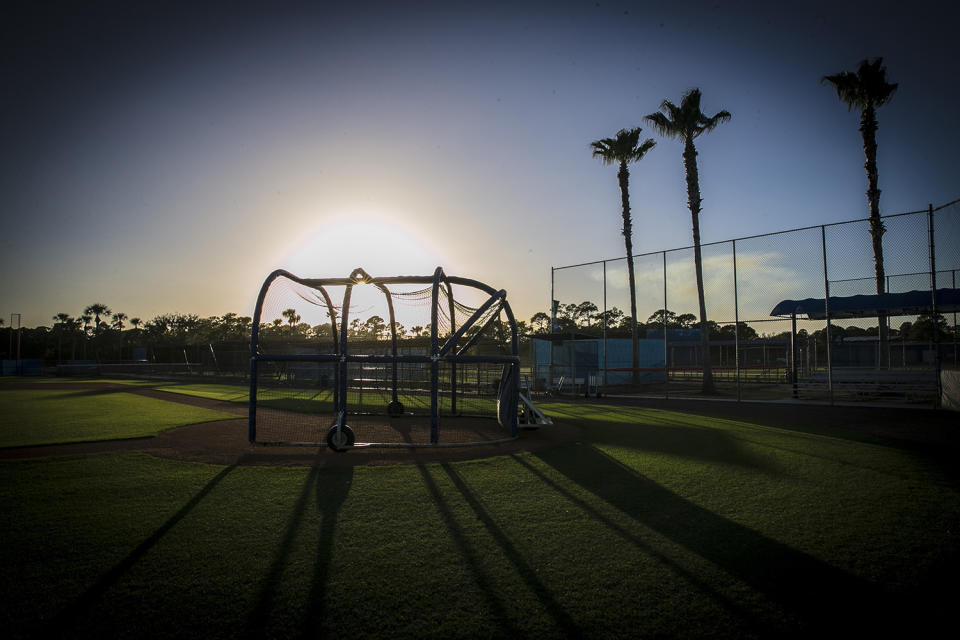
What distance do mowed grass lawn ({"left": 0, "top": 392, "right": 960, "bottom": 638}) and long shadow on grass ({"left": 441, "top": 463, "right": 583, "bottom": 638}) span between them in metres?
0.02

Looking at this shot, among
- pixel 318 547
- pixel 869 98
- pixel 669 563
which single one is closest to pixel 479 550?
pixel 318 547

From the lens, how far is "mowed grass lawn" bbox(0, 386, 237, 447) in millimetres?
9141

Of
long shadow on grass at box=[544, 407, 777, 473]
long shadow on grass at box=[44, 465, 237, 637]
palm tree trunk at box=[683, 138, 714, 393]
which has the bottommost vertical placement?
long shadow on grass at box=[544, 407, 777, 473]

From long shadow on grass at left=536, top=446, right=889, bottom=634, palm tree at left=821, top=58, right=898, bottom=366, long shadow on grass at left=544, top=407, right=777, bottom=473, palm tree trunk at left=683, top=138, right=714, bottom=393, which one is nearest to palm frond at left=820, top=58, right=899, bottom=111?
palm tree at left=821, top=58, right=898, bottom=366

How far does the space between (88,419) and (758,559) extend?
14737 mm

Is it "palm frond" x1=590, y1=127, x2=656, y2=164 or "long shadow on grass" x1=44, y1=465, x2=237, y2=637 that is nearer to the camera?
"long shadow on grass" x1=44, y1=465, x2=237, y2=637

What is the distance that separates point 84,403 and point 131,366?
33.9 m

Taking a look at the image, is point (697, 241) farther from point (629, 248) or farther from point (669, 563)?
point (669, 563)

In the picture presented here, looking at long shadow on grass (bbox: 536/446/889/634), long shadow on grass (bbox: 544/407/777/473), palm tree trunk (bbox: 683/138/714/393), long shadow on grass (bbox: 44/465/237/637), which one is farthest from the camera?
palm tree trunk (bbox: 683/138/714/393)

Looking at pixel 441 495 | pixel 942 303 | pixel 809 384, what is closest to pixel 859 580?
pixel 441 495

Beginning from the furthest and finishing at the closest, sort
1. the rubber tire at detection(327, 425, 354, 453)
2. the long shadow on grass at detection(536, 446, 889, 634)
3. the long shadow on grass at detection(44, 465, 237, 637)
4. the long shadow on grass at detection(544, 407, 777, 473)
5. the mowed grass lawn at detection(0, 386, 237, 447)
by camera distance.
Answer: the mowed grass lawn at detection(0, 386, 237, 447)
the rubber tire at detection(327, 425, 354, 453)
the long shadow on grass at detection(544, 407, 777, 473)
the long shadow on grass at detection(536, 446, 889, 634)
the long shadow on grass at detection(44, 465, 237, 637)

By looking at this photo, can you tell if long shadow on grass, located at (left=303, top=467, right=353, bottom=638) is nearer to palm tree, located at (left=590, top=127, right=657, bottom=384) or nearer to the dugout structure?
the dugout structure

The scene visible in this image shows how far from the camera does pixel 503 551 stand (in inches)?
148

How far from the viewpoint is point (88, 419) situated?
462 inches
